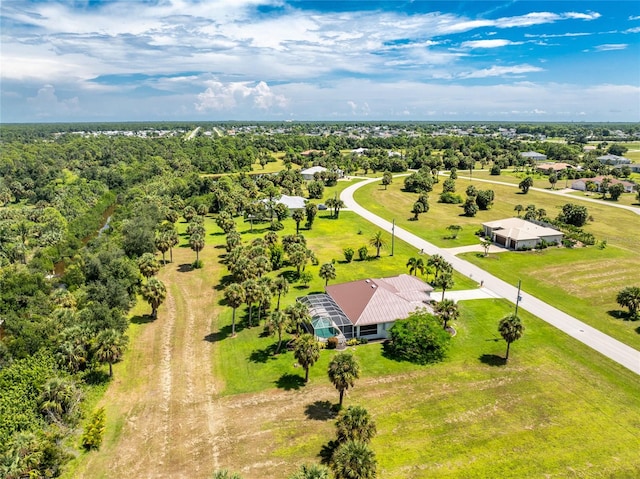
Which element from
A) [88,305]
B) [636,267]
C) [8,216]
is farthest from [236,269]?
[8,216]

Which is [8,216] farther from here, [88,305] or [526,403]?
[526,403]

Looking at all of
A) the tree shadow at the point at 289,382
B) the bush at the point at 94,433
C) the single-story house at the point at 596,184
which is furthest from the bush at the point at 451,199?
the bush at the point at 94,433

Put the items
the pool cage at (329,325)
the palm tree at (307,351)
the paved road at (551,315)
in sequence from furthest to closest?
1. the pool cage at (329,325)
2. the paved road at (551,315)
3. the palm tree at (307,351)

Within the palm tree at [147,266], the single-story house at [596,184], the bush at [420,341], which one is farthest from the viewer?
the single-story house at [596,184]

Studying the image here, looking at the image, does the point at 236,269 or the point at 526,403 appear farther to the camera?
the point at 236,269

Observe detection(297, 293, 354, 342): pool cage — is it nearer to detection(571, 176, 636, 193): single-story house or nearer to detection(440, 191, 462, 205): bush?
detection(440, 191, 462, 205): bush

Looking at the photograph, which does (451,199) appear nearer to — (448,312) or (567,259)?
(567,259)

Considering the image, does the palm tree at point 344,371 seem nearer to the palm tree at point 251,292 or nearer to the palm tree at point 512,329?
the palm tree at point 251,292
